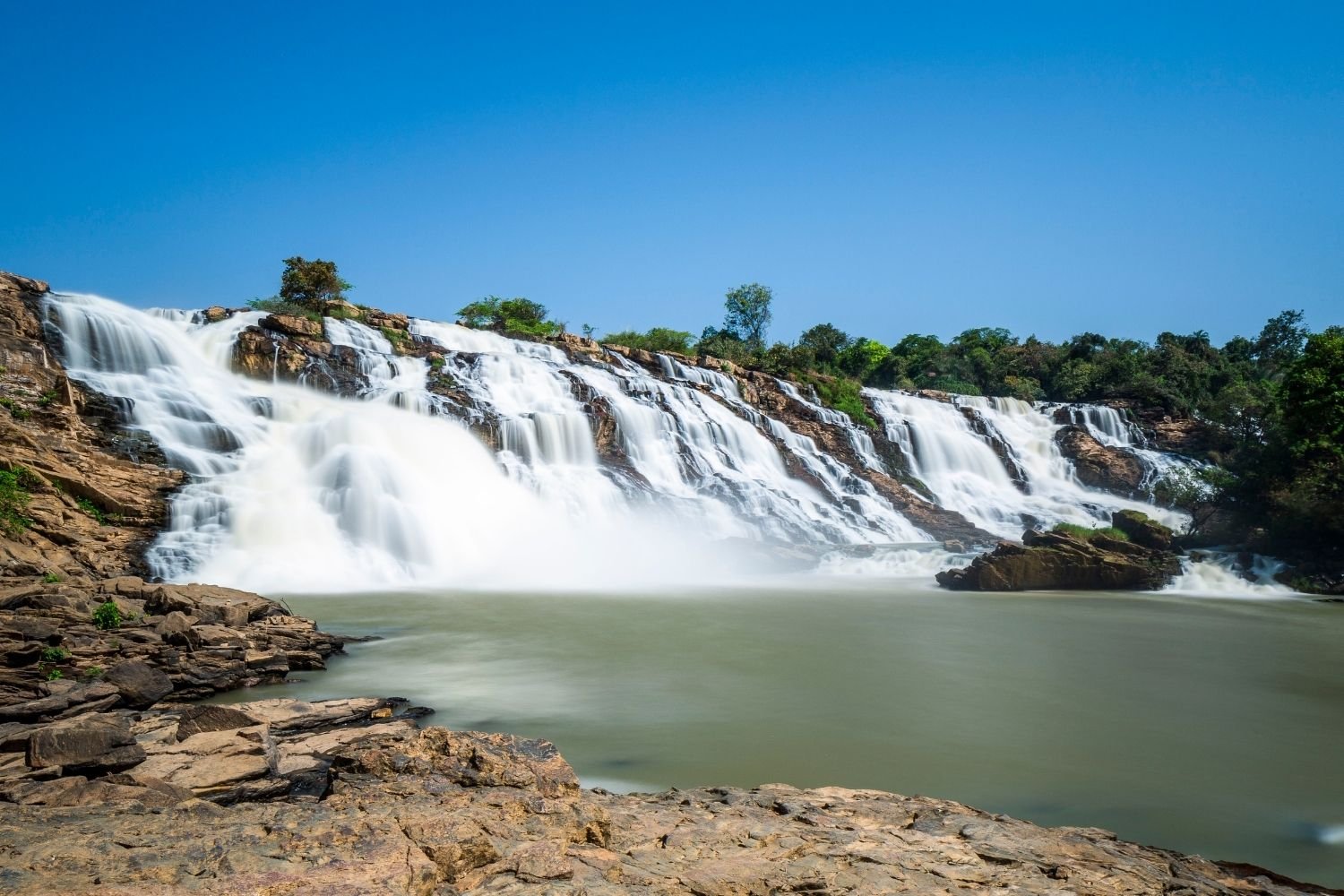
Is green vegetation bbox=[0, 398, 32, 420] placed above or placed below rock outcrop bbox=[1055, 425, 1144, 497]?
above

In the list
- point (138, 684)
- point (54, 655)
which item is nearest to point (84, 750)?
point (138, 684)

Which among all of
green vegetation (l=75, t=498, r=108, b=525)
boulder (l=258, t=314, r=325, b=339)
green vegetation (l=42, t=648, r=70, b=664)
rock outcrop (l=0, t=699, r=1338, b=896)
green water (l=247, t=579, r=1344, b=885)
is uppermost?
boulder (l=258, t=314, r=325, b=339)

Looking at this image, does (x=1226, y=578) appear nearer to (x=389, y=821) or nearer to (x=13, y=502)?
(x=389, y=821)

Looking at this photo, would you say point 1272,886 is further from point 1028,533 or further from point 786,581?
point 1028,533

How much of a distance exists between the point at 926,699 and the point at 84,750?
6.83m

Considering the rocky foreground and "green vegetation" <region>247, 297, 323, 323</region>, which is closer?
the rocky foreground

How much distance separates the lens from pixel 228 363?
76.1 feet

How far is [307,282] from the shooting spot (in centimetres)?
3127

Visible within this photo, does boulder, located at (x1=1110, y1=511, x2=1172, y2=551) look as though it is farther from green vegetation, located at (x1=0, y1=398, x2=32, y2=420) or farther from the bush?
green vegetation, located at (x1=0, y1=398, x2=32, y2=420)

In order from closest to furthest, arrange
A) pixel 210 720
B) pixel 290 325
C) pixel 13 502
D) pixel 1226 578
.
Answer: pixel 210 720 < pixel 13 502 < pixel 1226 578 < pixel 290 325

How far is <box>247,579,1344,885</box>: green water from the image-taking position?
5.25 m

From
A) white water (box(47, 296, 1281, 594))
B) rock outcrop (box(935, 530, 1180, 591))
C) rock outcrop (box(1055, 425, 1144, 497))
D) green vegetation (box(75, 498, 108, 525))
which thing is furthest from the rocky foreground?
rock outcrop (box(1055, 425, 1144, 497))

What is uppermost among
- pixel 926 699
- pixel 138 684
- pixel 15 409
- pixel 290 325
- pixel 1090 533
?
pixel 290 325

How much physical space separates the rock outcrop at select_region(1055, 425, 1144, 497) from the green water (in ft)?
66.0
